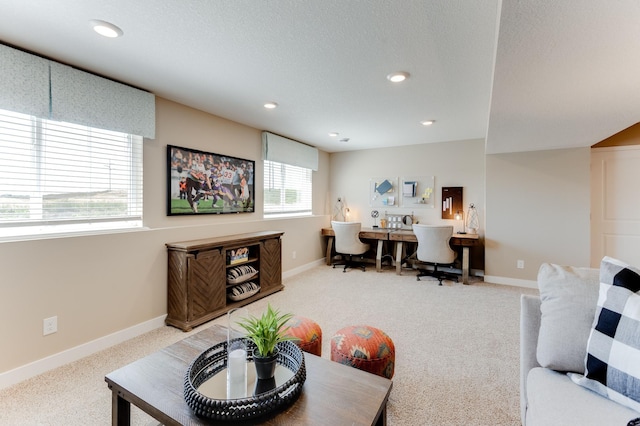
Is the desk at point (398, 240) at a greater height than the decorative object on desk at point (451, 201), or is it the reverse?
the decorative object on desk at point (451, 201)

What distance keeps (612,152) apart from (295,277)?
16.0ft

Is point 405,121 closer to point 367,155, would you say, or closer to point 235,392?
point 367,155

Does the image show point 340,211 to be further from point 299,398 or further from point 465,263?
point 299,398

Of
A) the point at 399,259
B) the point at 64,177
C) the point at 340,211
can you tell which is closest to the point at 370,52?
the point at 64,177

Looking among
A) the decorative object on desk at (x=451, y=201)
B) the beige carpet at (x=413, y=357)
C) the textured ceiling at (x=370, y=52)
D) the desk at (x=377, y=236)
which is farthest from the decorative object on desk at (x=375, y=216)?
the textured ceiling at (x=370, y=52)

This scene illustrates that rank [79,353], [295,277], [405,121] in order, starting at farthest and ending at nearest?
1. [295,277]
2. [405,121]
3. [79,353]

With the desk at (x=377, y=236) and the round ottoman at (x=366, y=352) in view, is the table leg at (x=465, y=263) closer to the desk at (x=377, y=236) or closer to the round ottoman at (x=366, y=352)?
the desk at (x=377, y=236)

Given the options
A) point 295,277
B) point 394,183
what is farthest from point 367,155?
point 295,277

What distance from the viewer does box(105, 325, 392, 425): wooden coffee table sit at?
1.01 meters

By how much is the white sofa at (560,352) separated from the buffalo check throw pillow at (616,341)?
0.05m

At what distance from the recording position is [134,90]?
103 inches

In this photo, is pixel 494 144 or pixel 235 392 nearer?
pixel 235 392

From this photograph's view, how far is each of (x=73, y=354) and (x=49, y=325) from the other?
0.30m

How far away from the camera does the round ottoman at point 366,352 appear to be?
1.70 m
